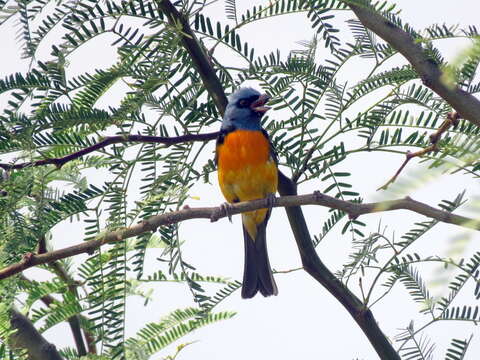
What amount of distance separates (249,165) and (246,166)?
0.07 feet

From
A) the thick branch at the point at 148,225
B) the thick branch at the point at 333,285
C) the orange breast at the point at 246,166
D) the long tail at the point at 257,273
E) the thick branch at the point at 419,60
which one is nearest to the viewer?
the thick branch at the point at 419,60

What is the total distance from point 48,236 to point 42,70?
1209mm

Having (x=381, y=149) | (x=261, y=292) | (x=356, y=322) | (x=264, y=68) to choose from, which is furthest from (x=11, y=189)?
(x=261, y=292)

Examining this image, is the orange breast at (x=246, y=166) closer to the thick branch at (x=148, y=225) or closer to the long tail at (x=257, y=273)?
the long tail at (x=257, y=273)

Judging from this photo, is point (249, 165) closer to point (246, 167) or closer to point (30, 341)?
point (246, 167)

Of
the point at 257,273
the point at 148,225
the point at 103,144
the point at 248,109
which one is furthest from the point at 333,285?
the point at 248,109

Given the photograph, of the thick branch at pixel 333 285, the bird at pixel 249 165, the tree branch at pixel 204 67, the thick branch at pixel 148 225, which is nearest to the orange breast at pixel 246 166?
the bird at pixel 249 165

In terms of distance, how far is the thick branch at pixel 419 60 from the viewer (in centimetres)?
193

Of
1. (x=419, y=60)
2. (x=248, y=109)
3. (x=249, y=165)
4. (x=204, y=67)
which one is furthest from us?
(x=248, y=109)

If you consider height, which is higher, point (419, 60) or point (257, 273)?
point (257, 273)

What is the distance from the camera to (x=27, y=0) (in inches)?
91.9

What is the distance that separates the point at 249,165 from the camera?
4.58 m

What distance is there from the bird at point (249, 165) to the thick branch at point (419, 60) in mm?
2086

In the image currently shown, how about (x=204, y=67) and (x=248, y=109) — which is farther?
(x=248, y=109)
